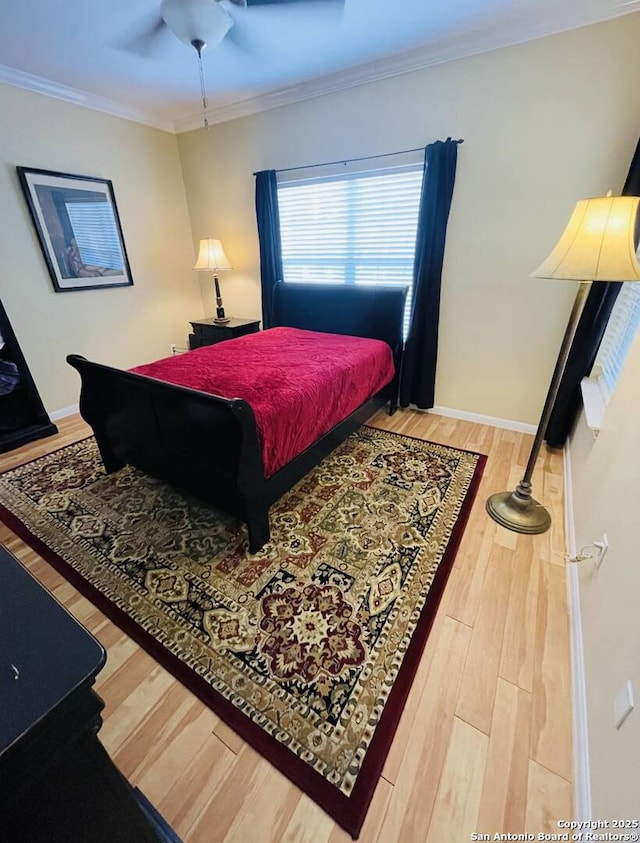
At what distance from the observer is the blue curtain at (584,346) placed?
→ 2.11 metres

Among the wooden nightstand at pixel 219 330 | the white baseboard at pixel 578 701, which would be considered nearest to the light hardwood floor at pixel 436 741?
the white baseboard at pixel 578 701

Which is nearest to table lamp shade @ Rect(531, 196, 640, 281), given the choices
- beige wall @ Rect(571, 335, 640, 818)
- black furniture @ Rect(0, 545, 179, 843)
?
beige wall @ Rect(571, 335, 640, 818)

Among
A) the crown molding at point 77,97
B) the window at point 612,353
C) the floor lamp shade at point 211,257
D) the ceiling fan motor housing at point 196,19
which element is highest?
the crown molding at point 77,97

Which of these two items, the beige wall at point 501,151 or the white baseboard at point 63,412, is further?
the white baseboard at point 63,412

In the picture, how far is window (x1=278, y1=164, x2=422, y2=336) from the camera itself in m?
2.98

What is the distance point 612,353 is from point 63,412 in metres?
4.50

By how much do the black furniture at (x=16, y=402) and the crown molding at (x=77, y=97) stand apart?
1.70 m

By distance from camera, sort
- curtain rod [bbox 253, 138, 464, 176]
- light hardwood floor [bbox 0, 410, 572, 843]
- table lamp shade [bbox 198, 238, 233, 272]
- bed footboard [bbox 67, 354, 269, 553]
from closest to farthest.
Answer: light hardwood floor [bbox 0, 410, 572, 843] < bed footboard [bbox 67, 354, 269, 553] < curtain rod [bbox 253, 138, 464, 176] < table lamp shade [bbox 198, 238, 233, 272]

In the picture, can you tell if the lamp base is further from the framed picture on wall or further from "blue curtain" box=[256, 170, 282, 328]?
the framed picture on wall

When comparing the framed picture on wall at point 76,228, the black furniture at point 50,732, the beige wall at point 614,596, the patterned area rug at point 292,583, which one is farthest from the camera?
the framed picture on wall at point 76,228

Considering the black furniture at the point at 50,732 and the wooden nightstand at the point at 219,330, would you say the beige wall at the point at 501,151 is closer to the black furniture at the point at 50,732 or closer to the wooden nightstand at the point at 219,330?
the wooden nightstand at the point at 219,330

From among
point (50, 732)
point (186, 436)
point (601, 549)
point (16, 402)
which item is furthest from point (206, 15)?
point (601, 549)

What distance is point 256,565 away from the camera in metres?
1.79

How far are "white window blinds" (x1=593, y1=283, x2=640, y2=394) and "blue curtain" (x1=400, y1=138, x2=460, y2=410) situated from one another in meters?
1.17
